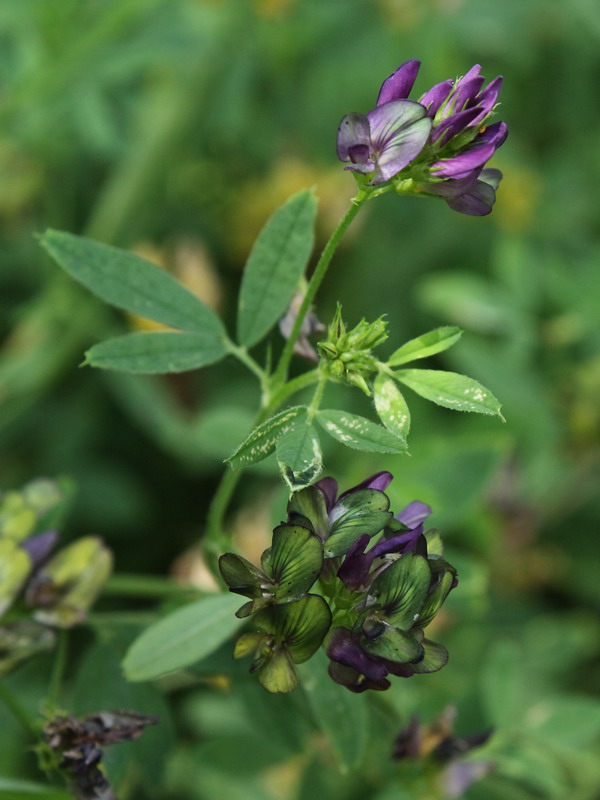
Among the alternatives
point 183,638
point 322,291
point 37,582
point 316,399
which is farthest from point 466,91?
point 322,291

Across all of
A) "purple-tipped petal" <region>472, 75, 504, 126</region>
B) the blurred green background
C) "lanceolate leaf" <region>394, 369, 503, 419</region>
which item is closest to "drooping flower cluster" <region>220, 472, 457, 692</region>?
"lanceolate leaf" <region>394, 369, 503, 419</region>

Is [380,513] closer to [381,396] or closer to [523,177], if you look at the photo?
[381,396]

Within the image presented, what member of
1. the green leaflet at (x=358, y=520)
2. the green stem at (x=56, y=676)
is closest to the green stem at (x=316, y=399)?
the green leaflet at (x=358, y=520)

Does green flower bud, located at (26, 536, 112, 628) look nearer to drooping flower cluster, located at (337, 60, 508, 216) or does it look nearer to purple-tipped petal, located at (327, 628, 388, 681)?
purple-tipped petal, located at (327, 628, 388, 681)

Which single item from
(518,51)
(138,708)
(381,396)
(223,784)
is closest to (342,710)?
(138,708)

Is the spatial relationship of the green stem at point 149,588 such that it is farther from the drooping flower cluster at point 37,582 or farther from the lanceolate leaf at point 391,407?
the lanceolate leaf at point 391,407

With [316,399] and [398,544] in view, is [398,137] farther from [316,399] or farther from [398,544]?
[398,544]
